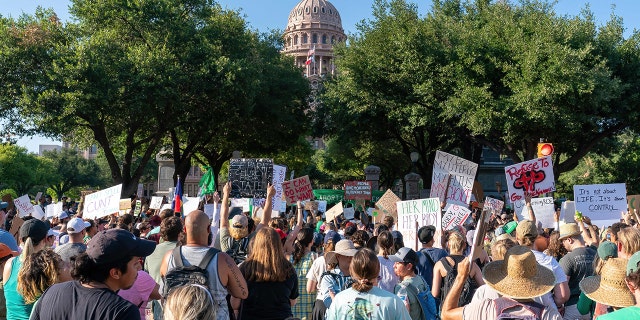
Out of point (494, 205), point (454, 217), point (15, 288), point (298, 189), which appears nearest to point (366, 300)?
point (15, 288)

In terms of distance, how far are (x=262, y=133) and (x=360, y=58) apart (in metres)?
7.97

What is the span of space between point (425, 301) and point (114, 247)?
2.99 meters

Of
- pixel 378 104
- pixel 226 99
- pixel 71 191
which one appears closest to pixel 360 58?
pixel 378 104

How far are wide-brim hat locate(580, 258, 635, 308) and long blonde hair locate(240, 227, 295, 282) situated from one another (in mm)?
2203

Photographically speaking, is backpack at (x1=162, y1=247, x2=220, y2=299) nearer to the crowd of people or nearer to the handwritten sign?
the crowd of people

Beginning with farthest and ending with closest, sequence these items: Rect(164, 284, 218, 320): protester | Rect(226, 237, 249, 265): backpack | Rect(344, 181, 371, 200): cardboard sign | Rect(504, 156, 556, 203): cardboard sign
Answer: Rect(344, 181, 371, 200): cardboard sign < Rect(504, 156, 556, 203): cardboard sign < Rect(226, 237, 249, 265): backpack < Rect(164, 284, 218, 320): protester

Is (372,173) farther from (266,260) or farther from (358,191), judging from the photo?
(266,260)

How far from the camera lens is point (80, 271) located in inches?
125

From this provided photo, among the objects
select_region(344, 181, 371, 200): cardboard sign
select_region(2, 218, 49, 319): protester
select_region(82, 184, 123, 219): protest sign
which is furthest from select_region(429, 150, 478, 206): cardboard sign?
select_region(344, 181, 371, 200): cardboard sign

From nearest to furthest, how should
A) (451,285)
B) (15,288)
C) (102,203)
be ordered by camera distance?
(15,288) → (451,285) → (102,203)

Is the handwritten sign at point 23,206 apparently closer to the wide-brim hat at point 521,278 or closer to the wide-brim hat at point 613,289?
the wide-brim hat at point 521,278

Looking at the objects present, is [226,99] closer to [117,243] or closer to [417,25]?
[417,25]

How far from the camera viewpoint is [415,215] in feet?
28.9

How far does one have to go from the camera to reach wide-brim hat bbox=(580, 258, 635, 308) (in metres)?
3.55
